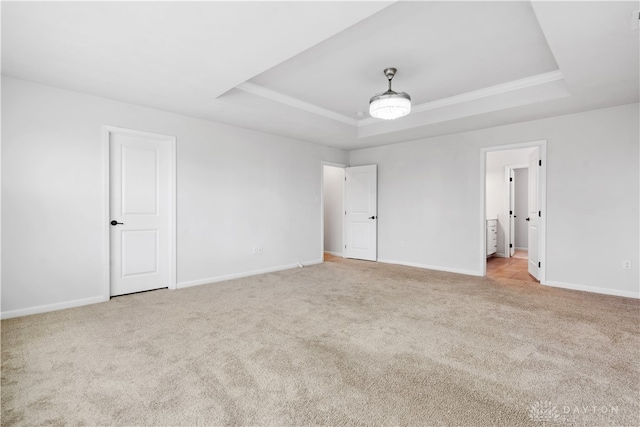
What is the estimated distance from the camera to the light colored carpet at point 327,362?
1.69 m

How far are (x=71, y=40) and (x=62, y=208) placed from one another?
72.9 inches

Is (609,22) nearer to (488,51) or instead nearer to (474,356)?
(488,51)

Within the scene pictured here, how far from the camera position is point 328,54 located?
3.15 meters

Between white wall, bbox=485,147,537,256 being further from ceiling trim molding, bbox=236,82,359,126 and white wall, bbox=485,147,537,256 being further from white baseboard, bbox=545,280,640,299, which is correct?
ceiling trim molding, bbox=236,82,359,126

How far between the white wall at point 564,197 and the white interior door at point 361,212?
2.70 ft

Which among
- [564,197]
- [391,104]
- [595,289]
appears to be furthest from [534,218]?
[391,104]

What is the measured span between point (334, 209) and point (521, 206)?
5231 millimetres

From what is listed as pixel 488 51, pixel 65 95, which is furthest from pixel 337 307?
pixel 65 95

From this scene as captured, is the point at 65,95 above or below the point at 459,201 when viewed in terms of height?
above

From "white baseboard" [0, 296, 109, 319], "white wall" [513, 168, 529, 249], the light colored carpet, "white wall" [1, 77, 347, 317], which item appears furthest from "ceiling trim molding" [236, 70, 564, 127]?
"white wall" [513, 168, 529, 249]

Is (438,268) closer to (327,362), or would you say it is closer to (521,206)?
(327,362)

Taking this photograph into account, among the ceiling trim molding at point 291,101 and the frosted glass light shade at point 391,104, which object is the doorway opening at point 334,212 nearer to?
the ceiling trim molding at point 291,101

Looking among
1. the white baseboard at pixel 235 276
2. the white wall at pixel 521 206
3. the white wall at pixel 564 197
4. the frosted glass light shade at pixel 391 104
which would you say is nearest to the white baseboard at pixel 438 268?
the white wall at pixel 564 197

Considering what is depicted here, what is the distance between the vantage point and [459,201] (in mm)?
5363
